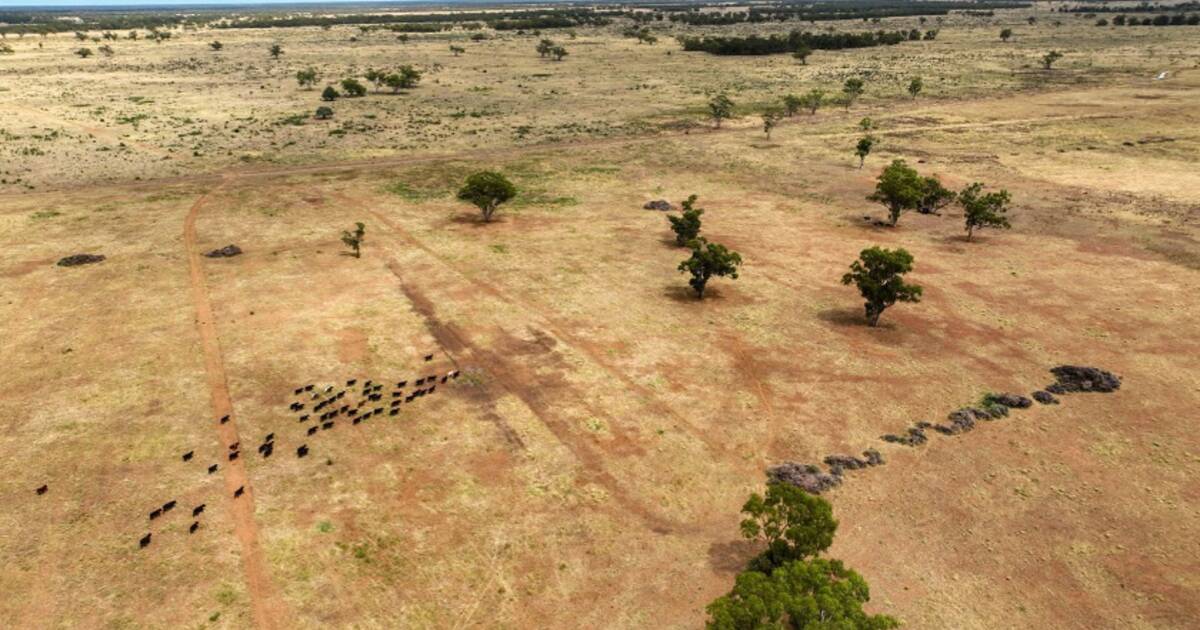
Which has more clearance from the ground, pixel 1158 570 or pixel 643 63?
pixel 643 63

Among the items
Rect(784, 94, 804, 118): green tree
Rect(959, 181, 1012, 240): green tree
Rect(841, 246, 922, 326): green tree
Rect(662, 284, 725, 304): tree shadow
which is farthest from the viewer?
Rect(784, 94, 804, 118): green tree

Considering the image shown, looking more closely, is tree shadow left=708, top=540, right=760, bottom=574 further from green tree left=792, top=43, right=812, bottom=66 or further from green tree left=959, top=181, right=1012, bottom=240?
green tree left=792, top=43, right=812, bottom=66

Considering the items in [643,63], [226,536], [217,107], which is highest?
[643,63]

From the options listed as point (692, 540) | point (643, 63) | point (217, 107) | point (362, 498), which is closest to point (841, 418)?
point (692, 540)

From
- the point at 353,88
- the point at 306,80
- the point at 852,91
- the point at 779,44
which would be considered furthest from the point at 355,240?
the point at 779,44

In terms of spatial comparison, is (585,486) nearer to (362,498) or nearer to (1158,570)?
(362,498)

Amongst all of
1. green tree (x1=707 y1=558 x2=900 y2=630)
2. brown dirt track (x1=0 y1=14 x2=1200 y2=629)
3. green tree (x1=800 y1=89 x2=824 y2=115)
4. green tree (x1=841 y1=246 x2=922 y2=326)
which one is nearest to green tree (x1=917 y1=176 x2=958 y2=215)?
brown dirt track (x1=0 y1=14 x2=1200 y2=629)

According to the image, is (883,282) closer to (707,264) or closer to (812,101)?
(707,264)
